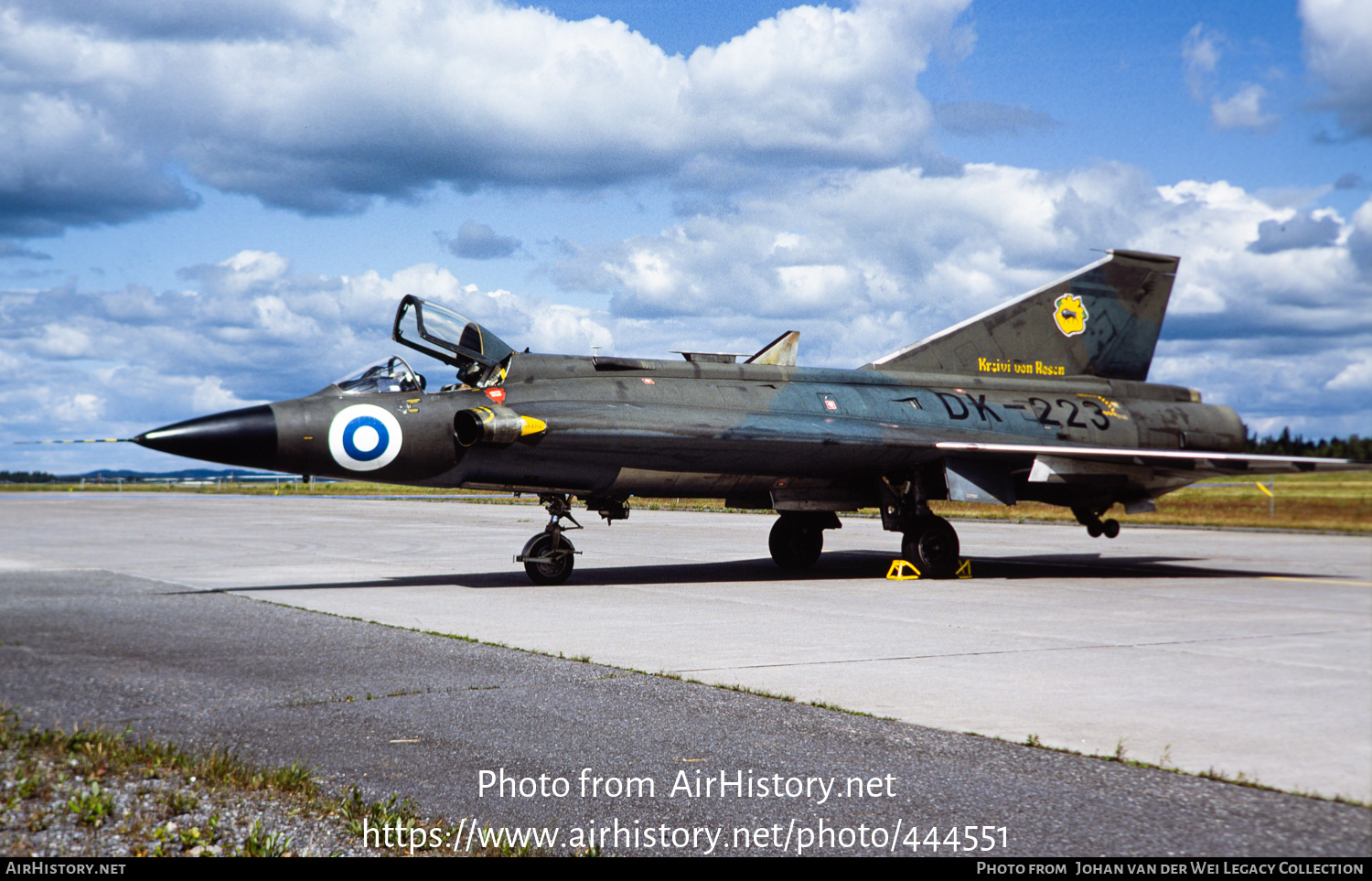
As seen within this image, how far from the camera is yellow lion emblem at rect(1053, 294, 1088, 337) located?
17125mm

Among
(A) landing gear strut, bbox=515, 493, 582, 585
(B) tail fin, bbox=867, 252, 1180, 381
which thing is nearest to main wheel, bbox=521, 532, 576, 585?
(A) landing gear strut, bbox=515, 493, 582, 585

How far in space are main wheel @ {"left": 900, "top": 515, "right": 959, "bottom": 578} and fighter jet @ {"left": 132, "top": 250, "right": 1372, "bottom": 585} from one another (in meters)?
0.03

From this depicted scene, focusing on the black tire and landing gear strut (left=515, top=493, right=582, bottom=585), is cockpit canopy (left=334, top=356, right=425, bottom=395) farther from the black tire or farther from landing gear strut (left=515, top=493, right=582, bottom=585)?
the black tire

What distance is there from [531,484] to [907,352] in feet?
22.5

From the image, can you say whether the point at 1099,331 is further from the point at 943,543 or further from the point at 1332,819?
A: the point at 1332,819

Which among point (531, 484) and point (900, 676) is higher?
point (531, 484)

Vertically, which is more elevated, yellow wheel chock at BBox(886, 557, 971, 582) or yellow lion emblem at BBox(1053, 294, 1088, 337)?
yellow lion emblem at BBox(1053, 294, 1088, 337)

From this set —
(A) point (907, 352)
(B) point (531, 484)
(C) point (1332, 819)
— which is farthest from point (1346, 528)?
(C) point (1332, 819)

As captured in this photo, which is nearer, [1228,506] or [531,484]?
[531,484]

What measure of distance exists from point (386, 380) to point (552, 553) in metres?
2.93

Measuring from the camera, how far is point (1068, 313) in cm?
1714

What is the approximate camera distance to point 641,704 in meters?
6.14

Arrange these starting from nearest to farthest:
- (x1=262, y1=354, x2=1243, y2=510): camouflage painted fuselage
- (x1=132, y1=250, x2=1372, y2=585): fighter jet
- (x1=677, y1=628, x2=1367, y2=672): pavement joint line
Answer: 1. (x1=677, y1=628, x2=1367, y2=672): pavement joint line
2. (x1=132, y1=250, x2=1372, y2=585): fighter jet
3. (x1=262, y1=354, x2=1243, y2=510): camouflage painted fuselage

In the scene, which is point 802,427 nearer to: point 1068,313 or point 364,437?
point 364,437
